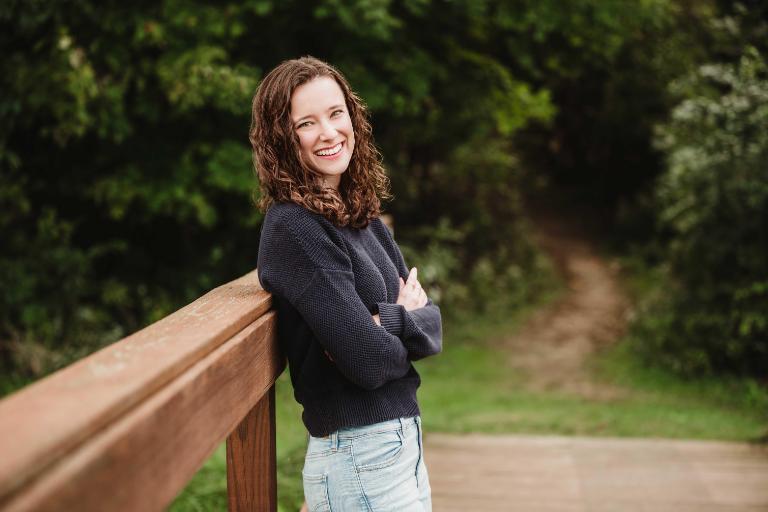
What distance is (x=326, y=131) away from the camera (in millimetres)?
1926

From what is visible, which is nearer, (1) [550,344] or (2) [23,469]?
(2) [23,469]

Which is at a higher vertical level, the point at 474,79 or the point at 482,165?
the point at 474,79

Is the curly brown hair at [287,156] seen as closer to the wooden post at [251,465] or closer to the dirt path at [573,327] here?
the wooden post at [251,465]

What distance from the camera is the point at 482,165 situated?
12305 mm

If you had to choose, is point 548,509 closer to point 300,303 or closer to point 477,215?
point 300,303

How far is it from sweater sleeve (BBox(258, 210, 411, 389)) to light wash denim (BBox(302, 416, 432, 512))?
0.13 m

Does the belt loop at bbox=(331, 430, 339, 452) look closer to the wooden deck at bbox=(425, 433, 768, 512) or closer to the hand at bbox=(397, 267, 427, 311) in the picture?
the hand at bbox=(397, 267, 427, 311)

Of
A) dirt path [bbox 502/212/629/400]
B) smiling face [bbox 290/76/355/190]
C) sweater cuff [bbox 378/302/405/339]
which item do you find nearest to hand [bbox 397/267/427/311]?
sweater cuff [bbox 378/302/405/339]

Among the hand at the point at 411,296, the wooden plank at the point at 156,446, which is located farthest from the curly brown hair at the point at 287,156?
the wooden plank at the point at 156,446

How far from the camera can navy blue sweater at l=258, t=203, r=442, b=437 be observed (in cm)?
171

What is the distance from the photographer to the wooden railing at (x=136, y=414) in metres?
0.80

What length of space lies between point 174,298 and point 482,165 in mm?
6558

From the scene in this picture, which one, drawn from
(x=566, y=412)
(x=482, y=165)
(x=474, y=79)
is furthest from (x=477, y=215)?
(x=566, y=412)

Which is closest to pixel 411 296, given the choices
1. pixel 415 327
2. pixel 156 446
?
pixel 415 327
